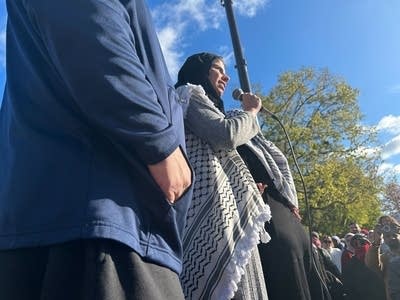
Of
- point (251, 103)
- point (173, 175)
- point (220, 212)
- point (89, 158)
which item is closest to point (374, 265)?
point (251, 103)

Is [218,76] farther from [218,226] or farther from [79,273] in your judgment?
[79,273]

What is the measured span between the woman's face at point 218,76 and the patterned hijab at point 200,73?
0.02 metres

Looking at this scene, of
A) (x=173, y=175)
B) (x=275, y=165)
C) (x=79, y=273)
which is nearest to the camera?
(x=79, y=273)

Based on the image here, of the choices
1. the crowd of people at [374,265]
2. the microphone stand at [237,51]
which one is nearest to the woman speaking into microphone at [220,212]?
the microphone stand at [237,51]

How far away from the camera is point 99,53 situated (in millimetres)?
1150

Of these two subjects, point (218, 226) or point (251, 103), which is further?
point (251, 103)

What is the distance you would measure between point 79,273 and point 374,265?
6806mm

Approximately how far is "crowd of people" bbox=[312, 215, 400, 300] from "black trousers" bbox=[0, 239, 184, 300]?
495 centimetres

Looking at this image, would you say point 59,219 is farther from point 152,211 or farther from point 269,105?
point 269,105

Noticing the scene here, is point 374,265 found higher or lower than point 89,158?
higher

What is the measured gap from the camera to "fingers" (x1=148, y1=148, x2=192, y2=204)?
3.90 ft

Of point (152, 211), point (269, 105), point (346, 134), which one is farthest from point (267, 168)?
point (346, 134)

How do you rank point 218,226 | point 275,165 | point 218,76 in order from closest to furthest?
point 218,226 → point 275,165 → point 218,76

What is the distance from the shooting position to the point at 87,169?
3.73 feet
